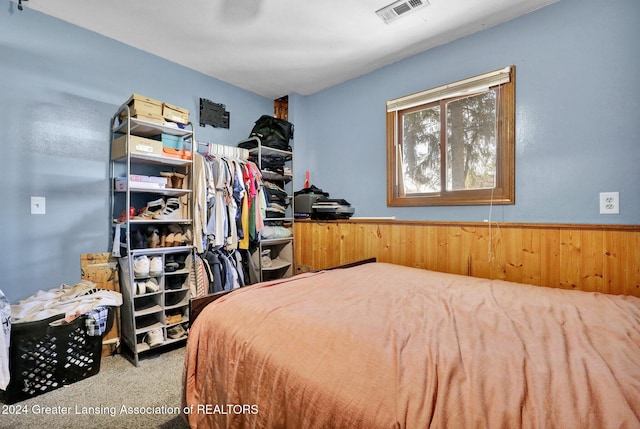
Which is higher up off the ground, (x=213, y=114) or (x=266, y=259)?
(x=213, y=114)

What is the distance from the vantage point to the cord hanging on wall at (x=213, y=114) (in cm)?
300

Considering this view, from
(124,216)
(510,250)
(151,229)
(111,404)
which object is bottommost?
(111,404)

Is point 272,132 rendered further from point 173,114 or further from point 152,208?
point 152,208

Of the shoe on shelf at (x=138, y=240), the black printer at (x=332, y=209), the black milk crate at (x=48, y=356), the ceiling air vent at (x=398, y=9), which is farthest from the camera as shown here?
the black printer at (x=332, y=209)

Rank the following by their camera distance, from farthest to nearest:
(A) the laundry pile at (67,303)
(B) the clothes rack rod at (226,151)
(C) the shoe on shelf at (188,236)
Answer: (B) the clothes rack rod at (226,151) → (C) the shoe on shelf at (188,236) → (A) the laundry pile at (67,303)

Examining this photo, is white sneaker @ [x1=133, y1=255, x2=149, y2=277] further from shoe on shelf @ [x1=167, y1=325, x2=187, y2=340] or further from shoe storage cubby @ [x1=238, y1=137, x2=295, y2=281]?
shoe storage cubby @ [x1=238, y1=137, x2=295, y2=281]

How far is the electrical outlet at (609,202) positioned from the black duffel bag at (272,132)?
8.82 ft

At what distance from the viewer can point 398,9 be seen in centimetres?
204

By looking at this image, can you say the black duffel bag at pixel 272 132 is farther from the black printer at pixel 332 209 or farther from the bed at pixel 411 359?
the bed at pixel 411 359

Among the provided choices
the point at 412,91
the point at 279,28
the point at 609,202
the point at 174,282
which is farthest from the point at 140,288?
the point at 609,202

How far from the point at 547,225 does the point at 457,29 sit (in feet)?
5.31

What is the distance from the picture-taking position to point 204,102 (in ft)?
9.85

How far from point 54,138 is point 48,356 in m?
1.51

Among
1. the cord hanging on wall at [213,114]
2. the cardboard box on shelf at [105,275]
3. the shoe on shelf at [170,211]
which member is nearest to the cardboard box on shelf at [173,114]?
the cord hanging on wall at [213,114]
